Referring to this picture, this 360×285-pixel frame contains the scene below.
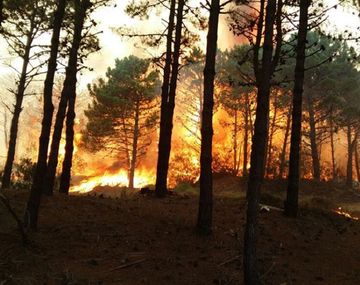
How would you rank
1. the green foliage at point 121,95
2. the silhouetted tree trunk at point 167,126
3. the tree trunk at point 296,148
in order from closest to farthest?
the tree trunk at point 296,148, the silhouetted tree trunk at point 167,126, the green foliage at point 121,95

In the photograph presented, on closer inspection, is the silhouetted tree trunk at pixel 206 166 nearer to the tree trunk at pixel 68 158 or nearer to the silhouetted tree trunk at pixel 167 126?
the silhouetted tree trunk at pixel 167 126

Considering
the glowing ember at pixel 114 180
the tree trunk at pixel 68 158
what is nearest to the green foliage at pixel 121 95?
the glowing ember at pixel 114 180

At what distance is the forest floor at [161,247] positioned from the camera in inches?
288

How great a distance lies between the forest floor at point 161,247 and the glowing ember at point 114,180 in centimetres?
3014

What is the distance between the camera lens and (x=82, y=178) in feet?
160

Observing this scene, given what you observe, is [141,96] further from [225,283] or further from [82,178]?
[225,283]

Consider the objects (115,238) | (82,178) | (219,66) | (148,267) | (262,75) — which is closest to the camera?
(262,75)

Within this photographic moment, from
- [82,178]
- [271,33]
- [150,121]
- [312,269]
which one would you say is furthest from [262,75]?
[82,178]

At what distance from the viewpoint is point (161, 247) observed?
8820 mm

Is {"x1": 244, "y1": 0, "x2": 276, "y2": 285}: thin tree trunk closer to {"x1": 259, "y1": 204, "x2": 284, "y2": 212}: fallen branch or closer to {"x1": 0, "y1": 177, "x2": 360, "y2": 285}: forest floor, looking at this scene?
{"x1": 0, "y1": 177, "x2": 360, "y2": 285}: forest floor

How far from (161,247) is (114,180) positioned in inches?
1486

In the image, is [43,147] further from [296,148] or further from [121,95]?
[121,95]

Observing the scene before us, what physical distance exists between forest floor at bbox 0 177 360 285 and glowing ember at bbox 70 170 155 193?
3014 cm

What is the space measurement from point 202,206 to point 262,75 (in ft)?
12.4
